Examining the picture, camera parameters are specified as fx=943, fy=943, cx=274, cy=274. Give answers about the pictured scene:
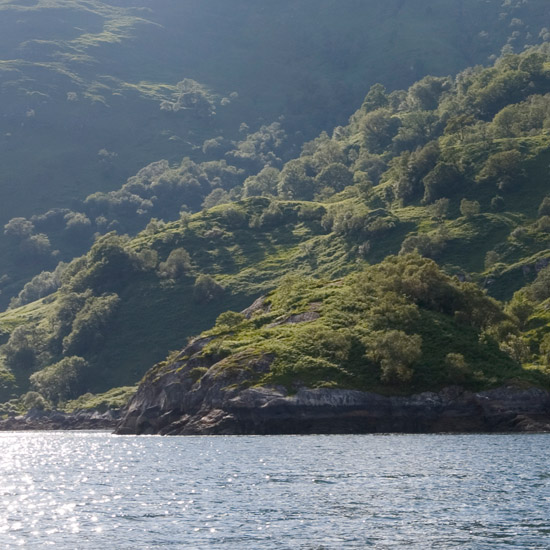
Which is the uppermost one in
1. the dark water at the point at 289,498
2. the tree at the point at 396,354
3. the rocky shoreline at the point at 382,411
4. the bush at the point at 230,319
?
the bush at the point at 230,319

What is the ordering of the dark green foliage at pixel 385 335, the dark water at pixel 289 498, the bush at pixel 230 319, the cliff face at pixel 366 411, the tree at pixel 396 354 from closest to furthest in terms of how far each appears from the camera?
the dark water at pixel 289 498 → the cliff face at pixel 366 411 → the tree at pixel 396 354 → the dark green foliage at pixel 385 335 → the bush at pixel 230 319

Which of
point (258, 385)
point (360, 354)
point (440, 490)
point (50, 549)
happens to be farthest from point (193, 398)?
point (50, 549)

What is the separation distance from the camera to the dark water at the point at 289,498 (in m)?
52.4

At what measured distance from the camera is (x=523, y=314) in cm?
17712

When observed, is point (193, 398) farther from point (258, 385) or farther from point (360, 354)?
point (360, 354)

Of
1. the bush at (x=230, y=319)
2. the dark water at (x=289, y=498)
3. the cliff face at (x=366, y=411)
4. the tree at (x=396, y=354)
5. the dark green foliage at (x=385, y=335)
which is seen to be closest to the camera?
the dark water at (x=289, y=498)

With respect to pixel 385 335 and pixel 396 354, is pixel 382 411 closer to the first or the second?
pixel 396 354

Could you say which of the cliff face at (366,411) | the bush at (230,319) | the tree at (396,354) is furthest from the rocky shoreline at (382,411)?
the bush at (230,319)

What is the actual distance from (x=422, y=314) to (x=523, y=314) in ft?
106

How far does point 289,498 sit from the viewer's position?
66.8 meters

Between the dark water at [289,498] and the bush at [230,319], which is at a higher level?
the bush at [230,319]

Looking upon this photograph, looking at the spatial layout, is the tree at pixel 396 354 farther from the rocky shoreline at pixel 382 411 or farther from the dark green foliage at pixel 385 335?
the rocky shoreline at pixel 382 411

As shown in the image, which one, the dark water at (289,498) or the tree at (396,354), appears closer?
the dark water at (289,498)

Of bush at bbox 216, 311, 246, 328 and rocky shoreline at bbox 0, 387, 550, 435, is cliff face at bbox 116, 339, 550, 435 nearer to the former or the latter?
rocky shoreline at bbox 0, 387, 550, 435
